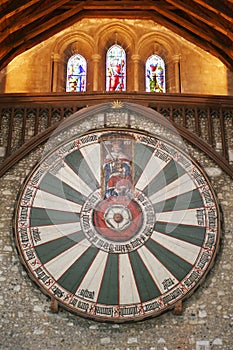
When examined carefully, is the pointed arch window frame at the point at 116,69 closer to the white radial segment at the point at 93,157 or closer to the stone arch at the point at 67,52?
the stone arch at the point at 67,52

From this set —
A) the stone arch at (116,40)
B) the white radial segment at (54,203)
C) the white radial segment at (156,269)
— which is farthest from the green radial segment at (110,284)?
the stone arch at (116,40)

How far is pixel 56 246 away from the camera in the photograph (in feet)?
25.5

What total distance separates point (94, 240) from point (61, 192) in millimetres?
798

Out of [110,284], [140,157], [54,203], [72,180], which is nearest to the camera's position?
[110,284]

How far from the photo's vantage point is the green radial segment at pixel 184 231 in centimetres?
780

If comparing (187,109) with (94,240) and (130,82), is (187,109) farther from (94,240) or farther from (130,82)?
(94,240)

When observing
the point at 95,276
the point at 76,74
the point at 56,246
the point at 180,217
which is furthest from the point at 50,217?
the point at 76,74

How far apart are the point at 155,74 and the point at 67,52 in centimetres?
151

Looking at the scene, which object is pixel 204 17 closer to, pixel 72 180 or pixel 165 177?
pixel 165 177

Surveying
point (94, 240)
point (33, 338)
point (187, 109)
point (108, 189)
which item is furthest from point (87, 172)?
point (33, 338)

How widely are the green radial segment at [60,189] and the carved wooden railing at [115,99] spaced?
72 centimetres

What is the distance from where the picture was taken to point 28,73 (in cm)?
974

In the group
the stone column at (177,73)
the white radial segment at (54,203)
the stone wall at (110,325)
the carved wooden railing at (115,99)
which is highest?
the stone column at (177,73)

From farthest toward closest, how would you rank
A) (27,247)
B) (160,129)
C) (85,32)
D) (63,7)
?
1. (85,32)
2. (63,7)
3. (160,129)
4. (27,247)
